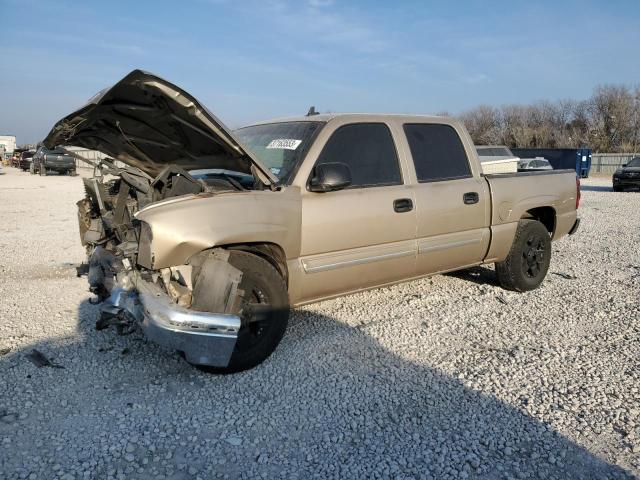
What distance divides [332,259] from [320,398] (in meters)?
1.16

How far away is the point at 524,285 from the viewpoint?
5.74 m

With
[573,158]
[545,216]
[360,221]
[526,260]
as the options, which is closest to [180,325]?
[360,221]

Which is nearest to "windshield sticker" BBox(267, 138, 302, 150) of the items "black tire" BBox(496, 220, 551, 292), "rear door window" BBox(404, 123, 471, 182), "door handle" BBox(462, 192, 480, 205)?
"rear door window" BBox(404, 123, 471, 182)

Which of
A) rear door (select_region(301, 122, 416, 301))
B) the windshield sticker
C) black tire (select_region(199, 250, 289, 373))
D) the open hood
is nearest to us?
the open hood

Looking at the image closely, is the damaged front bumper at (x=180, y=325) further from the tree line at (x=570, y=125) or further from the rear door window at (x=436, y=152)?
the tree line at (x=570, y=125)

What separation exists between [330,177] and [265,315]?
3.74ft

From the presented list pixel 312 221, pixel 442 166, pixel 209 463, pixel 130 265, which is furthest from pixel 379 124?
pixel 209 463

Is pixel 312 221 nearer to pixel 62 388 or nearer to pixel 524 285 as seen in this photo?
pixel 62 388

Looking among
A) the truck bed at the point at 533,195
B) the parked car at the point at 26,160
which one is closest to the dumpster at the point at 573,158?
the truck bed at the point at 533,195

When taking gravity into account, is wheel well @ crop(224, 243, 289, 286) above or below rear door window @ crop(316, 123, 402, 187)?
below

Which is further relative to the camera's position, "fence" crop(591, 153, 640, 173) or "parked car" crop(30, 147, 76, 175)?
"fence" crop(591, 153, 640, 173)

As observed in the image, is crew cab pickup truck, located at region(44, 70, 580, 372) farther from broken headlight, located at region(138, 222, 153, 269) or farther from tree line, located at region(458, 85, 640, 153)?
tree line, located at region(458, 85, 640, 153)

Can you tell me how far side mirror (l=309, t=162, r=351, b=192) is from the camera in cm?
383

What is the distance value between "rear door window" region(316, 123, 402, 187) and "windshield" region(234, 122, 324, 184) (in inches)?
7.2
